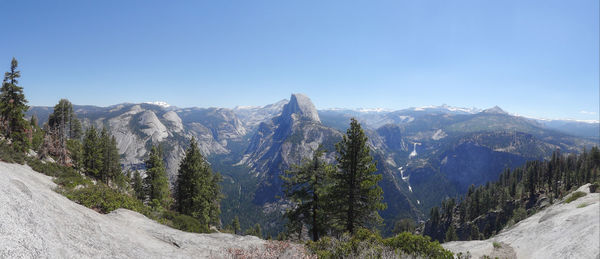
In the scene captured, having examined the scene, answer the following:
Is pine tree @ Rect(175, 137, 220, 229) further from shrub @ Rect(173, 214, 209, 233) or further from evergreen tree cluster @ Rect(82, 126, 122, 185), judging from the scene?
evergreen tree cluster @ Rect(82, 126, 122, 185)

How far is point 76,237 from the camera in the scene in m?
7.11

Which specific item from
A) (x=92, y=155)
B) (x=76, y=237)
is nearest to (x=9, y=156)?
(x=76, y=237)

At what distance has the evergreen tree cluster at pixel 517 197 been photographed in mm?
95125

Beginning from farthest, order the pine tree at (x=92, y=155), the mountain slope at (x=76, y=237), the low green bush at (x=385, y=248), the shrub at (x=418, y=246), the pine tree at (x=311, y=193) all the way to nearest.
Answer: the pine tree at (x=92, y=155) < the pine tree at (x=311, y=193) < the shrub at (x=418, y=246) < the low green bush at (x=385, y=248) < the mountain slope at (x=76, y=237)

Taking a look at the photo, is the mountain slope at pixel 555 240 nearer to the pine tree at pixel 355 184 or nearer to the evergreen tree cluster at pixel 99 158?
the pine tree at pixel 355 184

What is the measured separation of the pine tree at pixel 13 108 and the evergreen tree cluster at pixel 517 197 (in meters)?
127

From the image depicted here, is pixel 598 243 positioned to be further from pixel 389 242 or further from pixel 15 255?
pixel 15 255

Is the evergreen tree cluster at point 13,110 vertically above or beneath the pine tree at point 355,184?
above

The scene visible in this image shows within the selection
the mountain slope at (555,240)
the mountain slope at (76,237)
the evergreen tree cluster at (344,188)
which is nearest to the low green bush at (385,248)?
the mountain slope at (76,237)

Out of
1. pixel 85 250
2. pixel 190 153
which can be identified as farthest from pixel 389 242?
pixel 190 153

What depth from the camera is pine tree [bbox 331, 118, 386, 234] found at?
23.4 meters

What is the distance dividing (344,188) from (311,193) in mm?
3789

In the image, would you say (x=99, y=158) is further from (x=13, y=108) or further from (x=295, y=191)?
(x=295, y=191)

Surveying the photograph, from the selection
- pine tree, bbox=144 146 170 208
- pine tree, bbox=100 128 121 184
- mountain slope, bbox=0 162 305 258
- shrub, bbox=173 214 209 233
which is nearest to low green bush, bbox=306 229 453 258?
mountain slope, bbox=0 162 305 258
